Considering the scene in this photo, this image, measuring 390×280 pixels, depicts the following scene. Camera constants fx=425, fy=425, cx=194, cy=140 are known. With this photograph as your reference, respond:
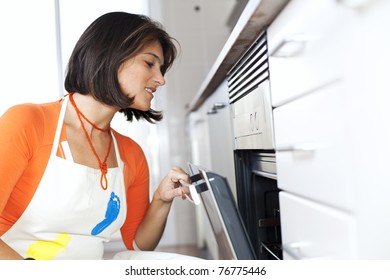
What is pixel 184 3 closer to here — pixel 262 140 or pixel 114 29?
pixel 114 29

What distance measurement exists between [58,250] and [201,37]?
0.83 meters

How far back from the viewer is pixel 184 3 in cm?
136

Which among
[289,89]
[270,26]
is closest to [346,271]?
[289,89]

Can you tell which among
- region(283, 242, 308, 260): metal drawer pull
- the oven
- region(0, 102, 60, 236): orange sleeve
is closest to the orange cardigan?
region(0, 102, 60, 236): orange sleeve

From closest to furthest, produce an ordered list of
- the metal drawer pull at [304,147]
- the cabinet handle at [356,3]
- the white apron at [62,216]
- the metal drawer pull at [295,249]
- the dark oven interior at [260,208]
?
Result: the cabinet handle at [356,3] → the metal drawer pull at [304,147] → the metal drawer pull at [295,249] → the white apron at [62,216] → the dark oven interior at [260,208]

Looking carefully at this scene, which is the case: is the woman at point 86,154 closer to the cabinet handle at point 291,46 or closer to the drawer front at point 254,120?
the drawer front at point 254,120

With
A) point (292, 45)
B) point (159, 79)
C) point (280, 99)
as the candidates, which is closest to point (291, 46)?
point (292, 45)

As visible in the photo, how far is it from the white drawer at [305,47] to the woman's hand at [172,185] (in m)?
0.33

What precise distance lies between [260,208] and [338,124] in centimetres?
57

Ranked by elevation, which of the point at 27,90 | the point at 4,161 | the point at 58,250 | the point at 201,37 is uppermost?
the point at 201,37

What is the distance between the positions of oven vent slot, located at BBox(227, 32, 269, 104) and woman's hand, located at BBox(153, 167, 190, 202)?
0.24m

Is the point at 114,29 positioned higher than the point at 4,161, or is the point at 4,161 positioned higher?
the point at 114,29

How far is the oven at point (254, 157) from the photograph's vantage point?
86cm

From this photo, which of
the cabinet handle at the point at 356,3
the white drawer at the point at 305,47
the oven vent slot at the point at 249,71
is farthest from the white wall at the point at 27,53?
the cabinet handle at the point at 356,3
